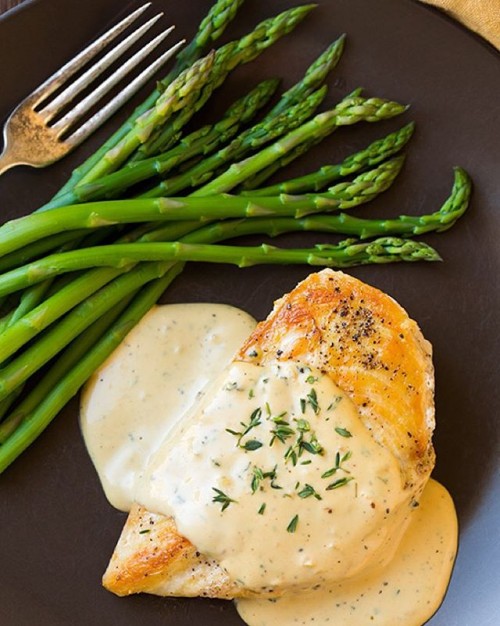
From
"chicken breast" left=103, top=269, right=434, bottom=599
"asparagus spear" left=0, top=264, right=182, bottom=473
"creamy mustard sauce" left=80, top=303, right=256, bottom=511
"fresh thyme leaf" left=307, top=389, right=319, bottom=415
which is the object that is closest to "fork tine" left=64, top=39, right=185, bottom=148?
"asparagus spear" left=0, top=264, right=182, bottom=473

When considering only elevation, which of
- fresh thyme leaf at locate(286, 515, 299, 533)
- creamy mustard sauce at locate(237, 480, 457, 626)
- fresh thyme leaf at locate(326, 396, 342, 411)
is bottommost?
creamy mustard sauce at locate(237, 480, 457, 626)

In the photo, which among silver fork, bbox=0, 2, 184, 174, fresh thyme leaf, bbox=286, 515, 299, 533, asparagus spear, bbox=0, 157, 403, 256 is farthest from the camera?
silver fork, bbox=0, 2, 184, 174

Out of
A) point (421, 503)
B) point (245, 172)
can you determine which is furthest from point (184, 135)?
point (421, 503)

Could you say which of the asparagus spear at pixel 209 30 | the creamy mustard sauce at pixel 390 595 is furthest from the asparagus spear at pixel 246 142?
the creamy mustard sauce at pixel 390 595

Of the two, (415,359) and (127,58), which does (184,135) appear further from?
(415,359)

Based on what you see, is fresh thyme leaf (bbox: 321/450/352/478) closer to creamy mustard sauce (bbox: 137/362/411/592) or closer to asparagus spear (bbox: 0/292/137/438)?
creamy mustard sauce (bbox: 137/362/411/592)

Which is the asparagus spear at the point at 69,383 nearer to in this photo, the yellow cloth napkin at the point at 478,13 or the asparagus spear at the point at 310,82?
the asparagus spear at the point at 310,82
